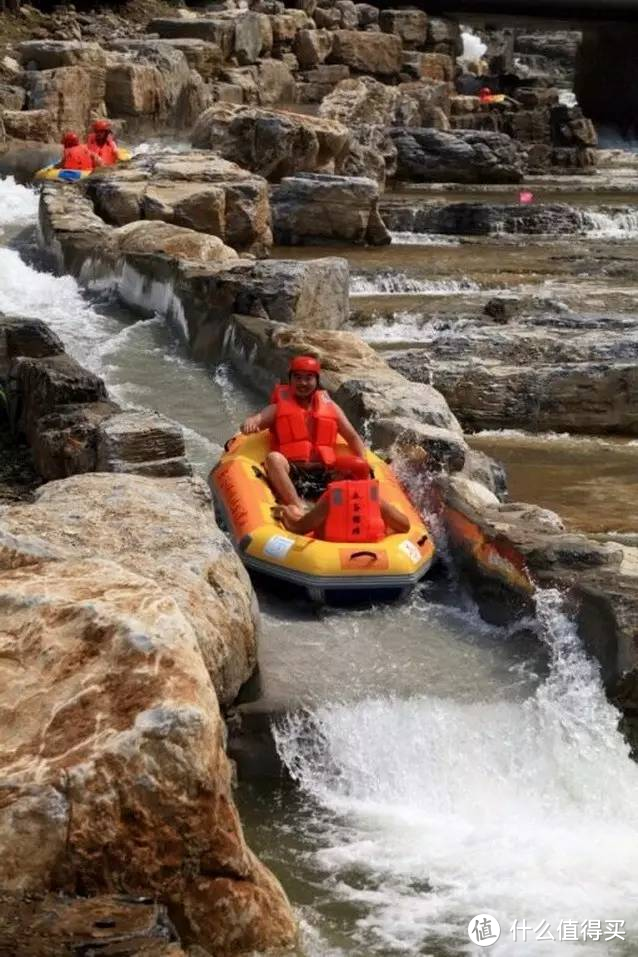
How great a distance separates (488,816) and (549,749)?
1.53 feet

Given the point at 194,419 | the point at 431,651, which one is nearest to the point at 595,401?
the point at 194,419

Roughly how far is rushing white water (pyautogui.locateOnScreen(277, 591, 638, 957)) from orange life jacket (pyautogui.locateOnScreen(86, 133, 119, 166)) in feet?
37.8

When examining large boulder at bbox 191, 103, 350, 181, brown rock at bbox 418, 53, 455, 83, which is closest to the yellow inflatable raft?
large boulder at bbox 191, 103, 350, 181

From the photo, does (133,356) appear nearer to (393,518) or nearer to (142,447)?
(142,447)

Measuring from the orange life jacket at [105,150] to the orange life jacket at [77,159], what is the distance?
506 millimetres

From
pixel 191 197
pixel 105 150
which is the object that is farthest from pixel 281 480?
pixel 105 150

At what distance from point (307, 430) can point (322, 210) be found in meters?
9.79

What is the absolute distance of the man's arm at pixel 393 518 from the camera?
692 centimetres

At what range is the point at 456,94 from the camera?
30.1 metres

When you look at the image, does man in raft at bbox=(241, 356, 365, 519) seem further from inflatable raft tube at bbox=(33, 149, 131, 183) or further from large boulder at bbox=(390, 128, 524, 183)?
large boulder at bbox=(390, 128, 524, 183)

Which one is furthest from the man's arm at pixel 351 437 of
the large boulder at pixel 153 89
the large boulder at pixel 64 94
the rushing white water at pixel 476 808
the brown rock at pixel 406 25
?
the brown rock at pixel 406 25

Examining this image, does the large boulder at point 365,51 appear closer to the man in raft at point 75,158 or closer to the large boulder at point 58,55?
the large boulder at point 58,55

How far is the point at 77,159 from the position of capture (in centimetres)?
1595

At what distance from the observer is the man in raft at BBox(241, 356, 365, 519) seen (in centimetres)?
736
